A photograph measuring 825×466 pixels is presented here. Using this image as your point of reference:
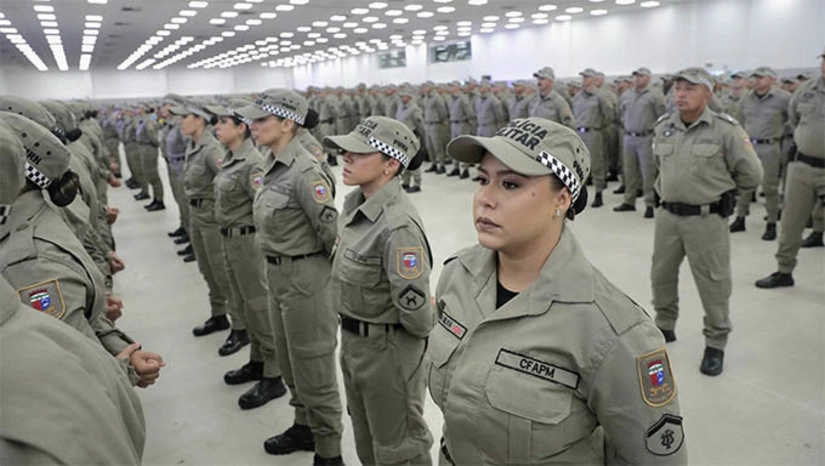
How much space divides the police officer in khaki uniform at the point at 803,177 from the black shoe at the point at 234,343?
456 centimetres

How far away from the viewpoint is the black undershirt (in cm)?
146

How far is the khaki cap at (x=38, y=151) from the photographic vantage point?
1.84 meters

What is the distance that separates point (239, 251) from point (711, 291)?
10.4 ft

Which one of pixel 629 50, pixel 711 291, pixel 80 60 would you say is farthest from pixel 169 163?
pixel 80 60

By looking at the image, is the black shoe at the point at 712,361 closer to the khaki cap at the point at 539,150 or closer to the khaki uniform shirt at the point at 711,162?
the khaki uniform shirt at the point at 711,162

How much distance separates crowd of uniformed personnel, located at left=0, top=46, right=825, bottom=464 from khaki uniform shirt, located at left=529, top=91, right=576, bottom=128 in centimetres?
207

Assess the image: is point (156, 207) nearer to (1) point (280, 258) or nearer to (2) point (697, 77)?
(1) point (280, 258)

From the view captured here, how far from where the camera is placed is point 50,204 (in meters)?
1.92

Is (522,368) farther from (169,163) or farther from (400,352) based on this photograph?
(169,163)

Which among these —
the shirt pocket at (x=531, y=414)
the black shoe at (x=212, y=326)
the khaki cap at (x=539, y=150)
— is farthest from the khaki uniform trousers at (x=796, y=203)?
the black shoe at (x=212, y=326)

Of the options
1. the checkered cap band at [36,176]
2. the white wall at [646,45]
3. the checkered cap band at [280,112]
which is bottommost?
the checkered cap band at [36,176]

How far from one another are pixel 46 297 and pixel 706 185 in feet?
11.8

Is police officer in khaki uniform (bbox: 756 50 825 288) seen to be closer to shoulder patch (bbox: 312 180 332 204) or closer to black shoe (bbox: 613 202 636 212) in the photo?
black shoe (bbox: 613 202 636 212)

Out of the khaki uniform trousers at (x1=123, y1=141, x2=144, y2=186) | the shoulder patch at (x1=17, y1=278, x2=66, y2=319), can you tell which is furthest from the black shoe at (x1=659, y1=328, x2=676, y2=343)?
the khaki uniform trousers at (x1=123, y1=141, x2=144, y2=186)
